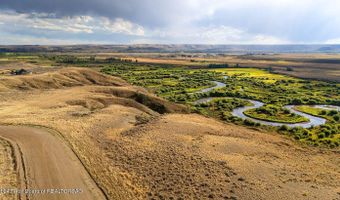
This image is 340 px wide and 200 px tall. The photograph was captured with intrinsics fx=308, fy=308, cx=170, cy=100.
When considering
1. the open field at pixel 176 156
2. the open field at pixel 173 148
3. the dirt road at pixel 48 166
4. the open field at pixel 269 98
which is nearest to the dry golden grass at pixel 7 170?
the open field at pixel 173 148

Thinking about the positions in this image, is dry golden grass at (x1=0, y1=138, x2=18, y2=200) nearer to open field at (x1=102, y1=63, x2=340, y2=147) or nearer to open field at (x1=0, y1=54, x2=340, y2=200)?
open field at (x1=0, y1=54, x2=340, y2=200)

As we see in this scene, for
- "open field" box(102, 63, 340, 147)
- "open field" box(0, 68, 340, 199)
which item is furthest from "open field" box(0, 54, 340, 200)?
"open field" box(102, 63, 340, 147)

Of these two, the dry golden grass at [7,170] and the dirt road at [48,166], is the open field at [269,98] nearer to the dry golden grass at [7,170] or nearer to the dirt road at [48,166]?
the dirt road at [48,166]

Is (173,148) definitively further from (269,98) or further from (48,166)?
(269,98)

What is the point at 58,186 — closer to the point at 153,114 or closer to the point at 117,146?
the point at 117,146

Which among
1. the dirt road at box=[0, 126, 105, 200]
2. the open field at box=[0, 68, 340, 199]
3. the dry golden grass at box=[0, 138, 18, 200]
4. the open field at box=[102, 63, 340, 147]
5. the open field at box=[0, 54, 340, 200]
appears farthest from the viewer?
the open field at box=[102, 63, 340, 147]

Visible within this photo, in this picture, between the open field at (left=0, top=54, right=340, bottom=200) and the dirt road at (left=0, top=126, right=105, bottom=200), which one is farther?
the open field at (left=0, top=54, right=340, bottom=200)
